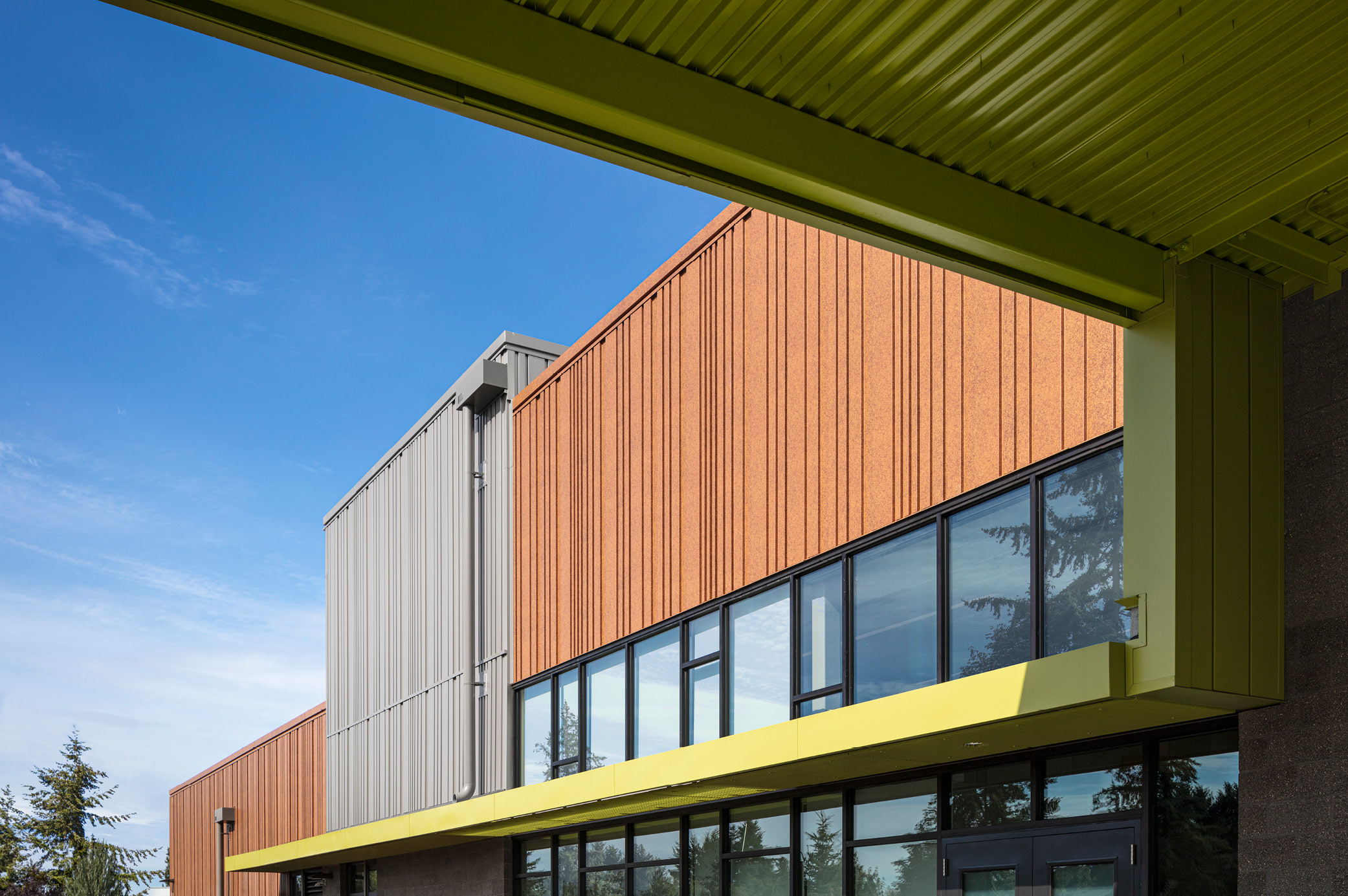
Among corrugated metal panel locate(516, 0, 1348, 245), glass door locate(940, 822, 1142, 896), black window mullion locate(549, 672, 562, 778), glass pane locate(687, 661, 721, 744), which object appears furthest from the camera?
black window mullion locate(549, 672, 562, 778)

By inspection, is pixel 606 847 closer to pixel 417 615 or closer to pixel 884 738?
pixel 417 615

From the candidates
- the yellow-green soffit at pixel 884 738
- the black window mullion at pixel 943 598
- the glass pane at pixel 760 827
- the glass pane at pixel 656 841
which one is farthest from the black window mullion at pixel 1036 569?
the glass pane at pixel 656 841

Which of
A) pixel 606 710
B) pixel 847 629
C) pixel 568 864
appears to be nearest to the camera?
→ pixel 847 629

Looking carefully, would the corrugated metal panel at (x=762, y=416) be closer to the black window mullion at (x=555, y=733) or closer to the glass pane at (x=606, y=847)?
the black window mullion at (x=555, y=733)

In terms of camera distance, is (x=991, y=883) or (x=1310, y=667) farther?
(x=991, y=883)

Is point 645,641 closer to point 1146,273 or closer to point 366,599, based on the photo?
point 1146,273

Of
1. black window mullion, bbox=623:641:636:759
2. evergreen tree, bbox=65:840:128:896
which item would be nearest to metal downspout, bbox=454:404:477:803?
black window mullion, bbox=623:641:636:759

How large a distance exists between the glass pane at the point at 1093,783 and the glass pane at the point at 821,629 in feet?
8.24

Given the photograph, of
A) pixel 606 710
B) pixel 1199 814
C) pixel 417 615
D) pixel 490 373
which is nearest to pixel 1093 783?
pixel 1199 814

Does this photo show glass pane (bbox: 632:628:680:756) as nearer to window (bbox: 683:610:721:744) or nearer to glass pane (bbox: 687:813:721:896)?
window (bbox: 683:610:721:744)

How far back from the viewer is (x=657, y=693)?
1416cm

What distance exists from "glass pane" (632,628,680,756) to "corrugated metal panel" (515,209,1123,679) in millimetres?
339

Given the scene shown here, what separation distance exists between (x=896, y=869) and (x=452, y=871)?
9990 millimetres

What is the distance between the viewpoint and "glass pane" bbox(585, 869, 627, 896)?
47.3 ft
